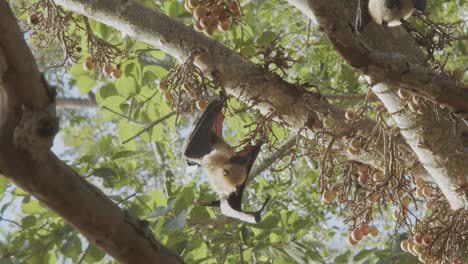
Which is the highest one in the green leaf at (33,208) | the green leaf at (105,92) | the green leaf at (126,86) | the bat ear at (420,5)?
the green leaf at (105,92)

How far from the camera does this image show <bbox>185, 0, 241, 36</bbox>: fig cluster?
2416 mm

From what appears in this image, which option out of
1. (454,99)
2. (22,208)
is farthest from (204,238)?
(454,99)

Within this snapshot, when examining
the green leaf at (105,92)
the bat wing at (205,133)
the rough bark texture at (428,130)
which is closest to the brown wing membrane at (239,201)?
the bat wing at (205,133)

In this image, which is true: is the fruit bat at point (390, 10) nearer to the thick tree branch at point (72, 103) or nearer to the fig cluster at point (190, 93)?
the fig cluster at point (190, 93)

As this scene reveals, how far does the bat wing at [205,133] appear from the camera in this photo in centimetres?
226

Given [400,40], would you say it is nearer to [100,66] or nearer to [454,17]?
[100,66]

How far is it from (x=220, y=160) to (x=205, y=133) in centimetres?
12

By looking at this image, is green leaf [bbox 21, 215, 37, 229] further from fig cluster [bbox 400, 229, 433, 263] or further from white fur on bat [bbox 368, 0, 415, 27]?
white fur on bat [bbox 368, 0, 415, 27]

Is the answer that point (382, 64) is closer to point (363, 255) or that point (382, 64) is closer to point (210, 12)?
point (210, 12)

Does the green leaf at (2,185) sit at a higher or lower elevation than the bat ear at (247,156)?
higher

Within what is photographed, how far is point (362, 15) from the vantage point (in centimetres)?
204

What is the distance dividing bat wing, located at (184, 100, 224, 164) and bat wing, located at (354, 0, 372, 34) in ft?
1.61

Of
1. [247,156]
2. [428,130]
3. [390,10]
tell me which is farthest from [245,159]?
[390,10]

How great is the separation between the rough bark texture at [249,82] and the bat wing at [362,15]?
0.28 m
